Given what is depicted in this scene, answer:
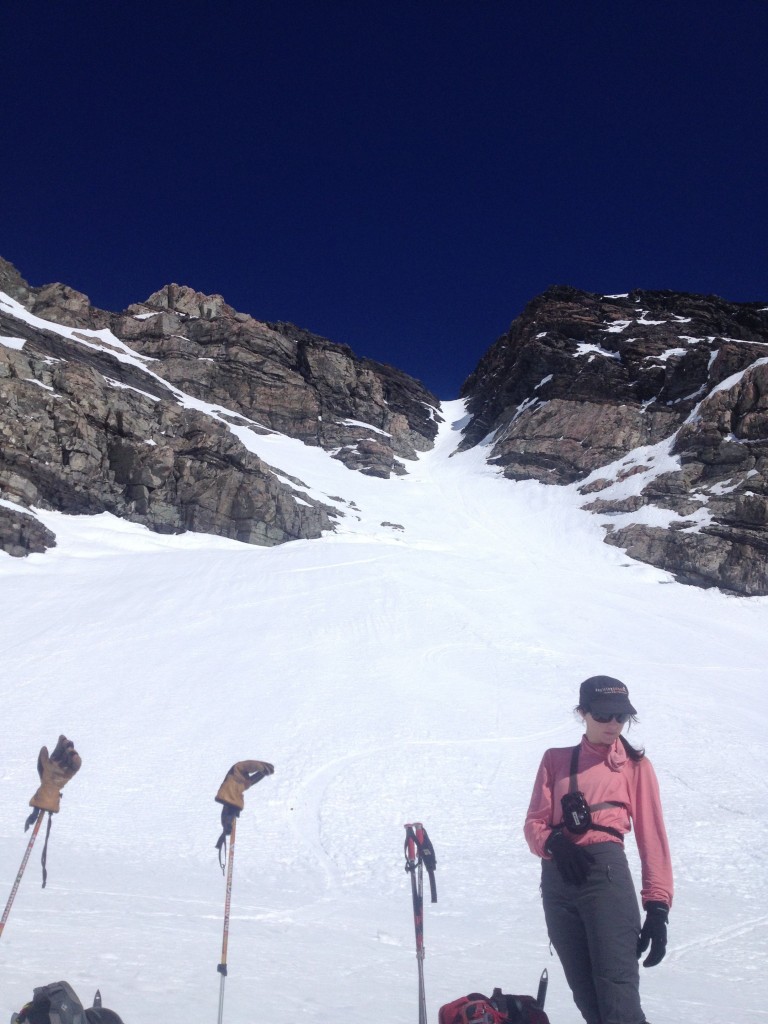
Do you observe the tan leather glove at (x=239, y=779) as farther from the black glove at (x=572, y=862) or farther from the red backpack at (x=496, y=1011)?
the black glove at (x=572, y=862)

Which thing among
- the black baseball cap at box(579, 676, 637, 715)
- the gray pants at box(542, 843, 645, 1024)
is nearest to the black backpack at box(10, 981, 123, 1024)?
the gray pants at box(542, 843, 645, 1024)

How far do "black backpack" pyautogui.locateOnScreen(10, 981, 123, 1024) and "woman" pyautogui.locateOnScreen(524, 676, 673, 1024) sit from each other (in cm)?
233

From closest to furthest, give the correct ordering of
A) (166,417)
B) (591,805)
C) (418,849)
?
(591,805)
(418,849)
(166,417)

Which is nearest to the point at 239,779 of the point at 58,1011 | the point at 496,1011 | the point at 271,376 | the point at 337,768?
the point at 58,1011

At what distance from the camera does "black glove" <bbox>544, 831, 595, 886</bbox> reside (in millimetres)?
2836

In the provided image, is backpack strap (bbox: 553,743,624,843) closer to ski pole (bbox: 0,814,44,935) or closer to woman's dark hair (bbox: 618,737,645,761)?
woman's dark hair (bbox: 618,737,645,761)

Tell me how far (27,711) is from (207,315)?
6445 cm

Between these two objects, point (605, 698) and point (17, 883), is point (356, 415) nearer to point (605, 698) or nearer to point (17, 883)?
point (17, 883)

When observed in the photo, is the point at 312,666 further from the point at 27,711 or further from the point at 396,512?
the point at 396,512

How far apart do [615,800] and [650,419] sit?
187 ft

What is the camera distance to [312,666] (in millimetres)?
15984

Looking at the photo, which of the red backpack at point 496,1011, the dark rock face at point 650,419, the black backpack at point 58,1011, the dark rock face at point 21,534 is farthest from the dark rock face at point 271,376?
the red backpack at point 496,1011

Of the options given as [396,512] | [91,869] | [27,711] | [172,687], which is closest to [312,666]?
[172,687]

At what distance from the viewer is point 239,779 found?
16.3 ft
